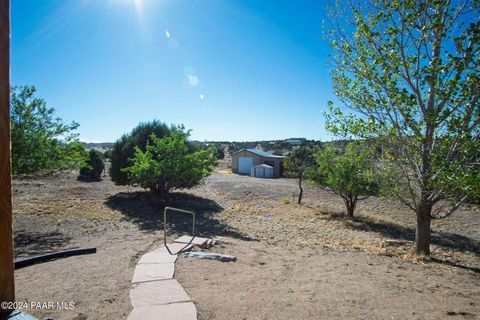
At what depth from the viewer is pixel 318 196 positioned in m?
23.7

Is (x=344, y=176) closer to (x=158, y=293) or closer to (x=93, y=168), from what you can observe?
(x=158, y=293)

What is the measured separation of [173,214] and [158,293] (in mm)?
10500

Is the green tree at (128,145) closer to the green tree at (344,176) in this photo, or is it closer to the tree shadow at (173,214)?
the tree shadow at (173,214)

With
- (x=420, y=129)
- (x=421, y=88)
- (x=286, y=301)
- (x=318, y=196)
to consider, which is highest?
(x=421, y=88)

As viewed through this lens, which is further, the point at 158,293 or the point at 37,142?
the point at 37,142

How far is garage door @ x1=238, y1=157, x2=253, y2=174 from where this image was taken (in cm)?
4069

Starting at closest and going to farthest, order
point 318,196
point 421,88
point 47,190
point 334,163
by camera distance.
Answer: point 421,88, point 334,163, point 47,190, point 318,196

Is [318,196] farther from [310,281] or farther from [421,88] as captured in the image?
[310,281]

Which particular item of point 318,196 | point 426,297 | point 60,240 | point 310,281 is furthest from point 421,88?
point 318,196

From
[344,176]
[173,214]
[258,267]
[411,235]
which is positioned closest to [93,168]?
[173,214]

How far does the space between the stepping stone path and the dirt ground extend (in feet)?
0.48

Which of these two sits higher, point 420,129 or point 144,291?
point 420,129

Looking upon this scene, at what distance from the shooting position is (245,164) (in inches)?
1615

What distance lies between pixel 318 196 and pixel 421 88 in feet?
56.5
